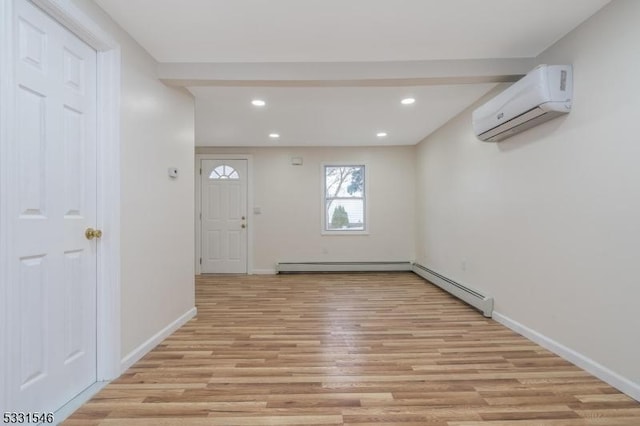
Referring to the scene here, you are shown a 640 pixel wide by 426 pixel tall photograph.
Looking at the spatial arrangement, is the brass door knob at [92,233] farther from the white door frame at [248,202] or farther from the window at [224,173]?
the window at [224,173]

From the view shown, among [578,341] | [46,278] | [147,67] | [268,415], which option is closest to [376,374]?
[268,415]

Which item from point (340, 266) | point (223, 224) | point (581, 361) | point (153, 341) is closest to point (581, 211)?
point (581, 361)

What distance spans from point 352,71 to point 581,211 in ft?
6.59

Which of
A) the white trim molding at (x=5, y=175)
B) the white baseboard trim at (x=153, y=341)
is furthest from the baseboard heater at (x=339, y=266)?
the white trim molding at (x=5, y=175)

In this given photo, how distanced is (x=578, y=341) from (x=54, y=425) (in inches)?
127

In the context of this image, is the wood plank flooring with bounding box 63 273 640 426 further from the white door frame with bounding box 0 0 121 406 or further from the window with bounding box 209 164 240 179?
the window with bounding box 209 164 240 179

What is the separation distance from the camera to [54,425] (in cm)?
152

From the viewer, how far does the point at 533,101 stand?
2.20 meters

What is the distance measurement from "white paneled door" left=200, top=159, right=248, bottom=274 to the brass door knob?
373 centimetres

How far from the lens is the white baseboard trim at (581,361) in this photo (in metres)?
1.76

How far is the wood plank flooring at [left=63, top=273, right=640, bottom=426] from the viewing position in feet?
5.28

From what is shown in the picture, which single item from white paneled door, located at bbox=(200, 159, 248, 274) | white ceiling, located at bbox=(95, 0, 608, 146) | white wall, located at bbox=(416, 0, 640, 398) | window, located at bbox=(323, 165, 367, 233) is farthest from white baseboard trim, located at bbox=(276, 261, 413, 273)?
white ceiling, located at bbox=(95, 0, 608, 146)

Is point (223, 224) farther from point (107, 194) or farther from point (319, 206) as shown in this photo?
point (107, 194)

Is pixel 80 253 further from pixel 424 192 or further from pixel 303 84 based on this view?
pixel 424 192
